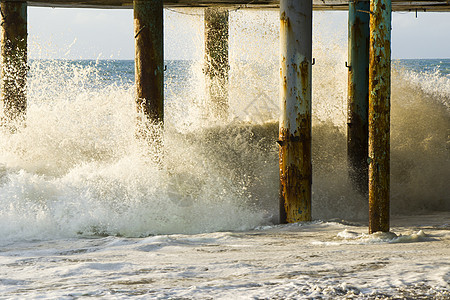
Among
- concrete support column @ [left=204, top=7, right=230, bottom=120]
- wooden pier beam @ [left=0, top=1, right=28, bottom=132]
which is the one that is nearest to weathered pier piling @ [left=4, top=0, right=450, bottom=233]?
wooden pier beam @ [left=0, top=1, right=28, bottom=132]

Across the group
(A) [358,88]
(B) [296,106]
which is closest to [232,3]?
(A) [358,88]

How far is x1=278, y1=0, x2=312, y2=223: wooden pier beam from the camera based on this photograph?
633 centimetres

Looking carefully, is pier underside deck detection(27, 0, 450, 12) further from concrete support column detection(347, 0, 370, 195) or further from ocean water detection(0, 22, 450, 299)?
concrete support column detection(347, 0, 370, 195)

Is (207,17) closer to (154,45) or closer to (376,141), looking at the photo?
(154,45)

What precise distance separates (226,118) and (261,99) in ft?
3.16

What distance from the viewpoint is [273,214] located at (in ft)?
24.4

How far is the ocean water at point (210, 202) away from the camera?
4.11 m

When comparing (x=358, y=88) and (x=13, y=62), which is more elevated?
(x=13, y=62)

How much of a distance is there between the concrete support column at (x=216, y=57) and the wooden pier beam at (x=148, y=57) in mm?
3755

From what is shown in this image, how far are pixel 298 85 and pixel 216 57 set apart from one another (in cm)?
517

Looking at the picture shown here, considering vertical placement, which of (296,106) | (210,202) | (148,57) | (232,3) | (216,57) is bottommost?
(210,202)

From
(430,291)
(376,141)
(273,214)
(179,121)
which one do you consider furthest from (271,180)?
(430,291)

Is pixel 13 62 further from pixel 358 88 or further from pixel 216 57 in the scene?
pixel 358 88

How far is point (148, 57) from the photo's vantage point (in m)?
7.21
